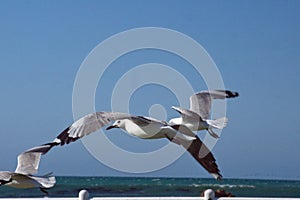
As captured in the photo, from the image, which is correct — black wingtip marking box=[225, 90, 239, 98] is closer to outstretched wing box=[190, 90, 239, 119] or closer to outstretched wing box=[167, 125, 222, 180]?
outstretched wing box=[190, 90, 239, 119]

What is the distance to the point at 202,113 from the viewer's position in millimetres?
10234

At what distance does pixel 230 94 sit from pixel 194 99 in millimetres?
513

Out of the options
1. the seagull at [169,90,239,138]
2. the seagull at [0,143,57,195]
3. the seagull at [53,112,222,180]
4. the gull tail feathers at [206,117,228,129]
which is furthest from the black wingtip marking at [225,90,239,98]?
the seagull at [0,143,57,195]

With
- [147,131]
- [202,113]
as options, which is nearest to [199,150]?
[147,131]

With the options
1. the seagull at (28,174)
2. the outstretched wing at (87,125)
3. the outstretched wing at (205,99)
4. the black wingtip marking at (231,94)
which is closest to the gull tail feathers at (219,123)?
the outstretched wing at (205,99)

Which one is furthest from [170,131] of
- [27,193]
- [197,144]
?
[27,193]

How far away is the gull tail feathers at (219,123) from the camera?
947cm

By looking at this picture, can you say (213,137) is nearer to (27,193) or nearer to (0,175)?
(0,175)

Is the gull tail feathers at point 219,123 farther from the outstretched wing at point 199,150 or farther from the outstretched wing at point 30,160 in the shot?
the outstretched wing at point 30,160

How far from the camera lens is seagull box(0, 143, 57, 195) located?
31.8 feet

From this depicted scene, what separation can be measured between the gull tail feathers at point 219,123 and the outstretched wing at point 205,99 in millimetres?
381

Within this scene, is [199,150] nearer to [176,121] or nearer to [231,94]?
[176,121]

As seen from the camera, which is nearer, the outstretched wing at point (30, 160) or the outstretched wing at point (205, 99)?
the outstretched wing at point (30, 160)

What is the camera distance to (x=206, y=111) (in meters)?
10.2
